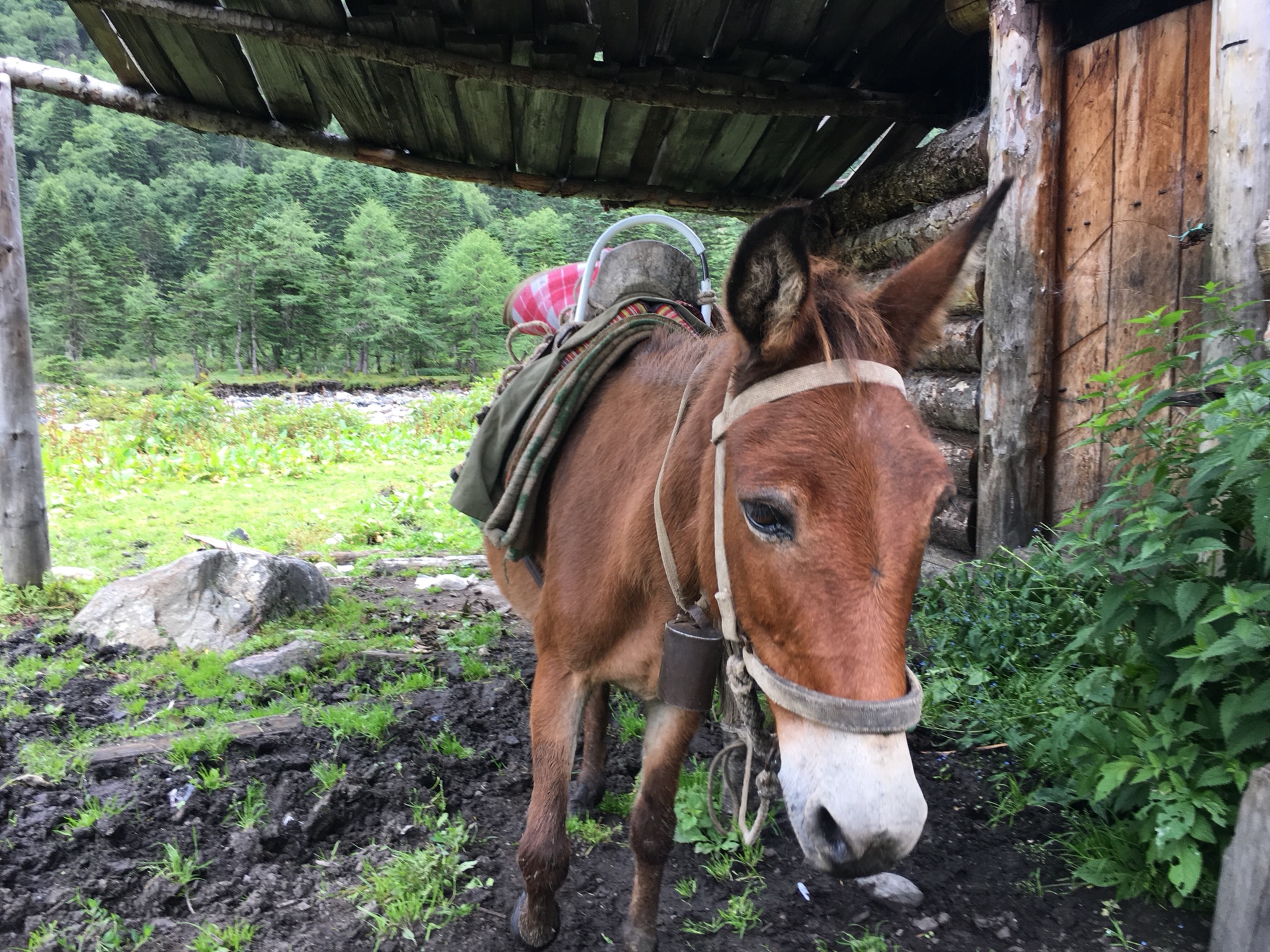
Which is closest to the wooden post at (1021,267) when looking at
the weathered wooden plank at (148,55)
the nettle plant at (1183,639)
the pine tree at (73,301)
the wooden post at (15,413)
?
the nettle plant at (1183,639)

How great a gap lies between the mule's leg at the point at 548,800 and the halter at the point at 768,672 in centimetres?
63

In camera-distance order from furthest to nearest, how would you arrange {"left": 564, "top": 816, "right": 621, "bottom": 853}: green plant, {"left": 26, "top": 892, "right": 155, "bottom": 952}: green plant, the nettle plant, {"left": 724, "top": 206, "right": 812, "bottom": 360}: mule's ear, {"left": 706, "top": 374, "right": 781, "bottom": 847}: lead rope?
{"left": 564, "top": 816, "right": 621, "bottom": 853}: green plant < {"left": 26, "top": 892, "right": 155, "bottom": 952}: green plant < the nettle plant < {"left": 706, "top": 374, "right": 781, "bottom": 847}: lead rope < {"left": 724, "top": 206, "right": 812, "bottom": 360}: mule's ear

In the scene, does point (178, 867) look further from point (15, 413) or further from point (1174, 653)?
point (15, 413)

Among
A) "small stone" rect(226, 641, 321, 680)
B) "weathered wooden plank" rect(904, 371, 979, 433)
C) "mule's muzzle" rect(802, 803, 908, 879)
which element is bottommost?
"small stone" rect(226, 641, 321, 680)

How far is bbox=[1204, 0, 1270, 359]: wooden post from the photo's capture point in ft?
7.90

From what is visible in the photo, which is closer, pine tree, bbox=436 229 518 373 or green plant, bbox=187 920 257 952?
green plant, bbox=187 920 257 952

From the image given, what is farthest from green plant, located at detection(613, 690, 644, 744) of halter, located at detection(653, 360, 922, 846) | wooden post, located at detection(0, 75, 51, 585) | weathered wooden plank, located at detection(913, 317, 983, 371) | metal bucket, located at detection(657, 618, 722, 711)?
wooden post, located at detection(0, 75, 51, 585)

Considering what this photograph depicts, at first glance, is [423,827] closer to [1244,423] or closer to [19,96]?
[1244,423]

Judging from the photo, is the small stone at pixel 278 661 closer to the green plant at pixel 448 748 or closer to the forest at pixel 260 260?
the green plant at pixel 448 748

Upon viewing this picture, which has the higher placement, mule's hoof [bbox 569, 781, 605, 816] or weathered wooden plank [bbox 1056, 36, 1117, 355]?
weathered wooden plank [bbox 1056, 36, 1117, 355]

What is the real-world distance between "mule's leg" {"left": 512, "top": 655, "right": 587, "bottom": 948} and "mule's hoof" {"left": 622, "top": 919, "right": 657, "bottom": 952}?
247mm

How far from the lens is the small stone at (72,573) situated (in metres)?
5.18

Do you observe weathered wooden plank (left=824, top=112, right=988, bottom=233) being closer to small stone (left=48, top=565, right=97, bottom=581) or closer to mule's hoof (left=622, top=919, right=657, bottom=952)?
mule's hoof (left=622, top=919, right=657, bottom=952)

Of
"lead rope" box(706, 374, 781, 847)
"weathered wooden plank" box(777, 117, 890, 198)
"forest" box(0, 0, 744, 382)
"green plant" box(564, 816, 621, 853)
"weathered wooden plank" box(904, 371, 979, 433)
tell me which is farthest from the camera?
"forest" box(0, 0, 744, 382)
